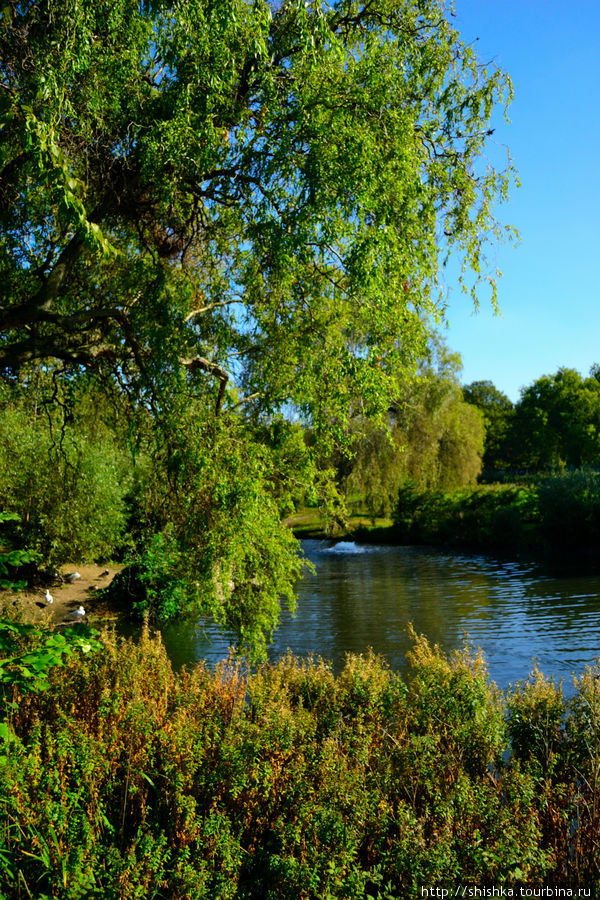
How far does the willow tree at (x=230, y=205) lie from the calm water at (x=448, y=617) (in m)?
5.05

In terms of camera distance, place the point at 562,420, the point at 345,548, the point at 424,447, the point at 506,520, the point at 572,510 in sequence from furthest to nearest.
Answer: the point at 562,420
the point at 345,548
the point at 424,447
the point at 506,520
the point at 572,510

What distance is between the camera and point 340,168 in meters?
7.50

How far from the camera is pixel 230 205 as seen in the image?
9.47 m

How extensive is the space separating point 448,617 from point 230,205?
14.8m

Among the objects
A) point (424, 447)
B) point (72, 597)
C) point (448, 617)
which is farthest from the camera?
point (424, 447)

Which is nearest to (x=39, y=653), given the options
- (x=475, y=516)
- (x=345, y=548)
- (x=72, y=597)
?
(x=72, y=597)

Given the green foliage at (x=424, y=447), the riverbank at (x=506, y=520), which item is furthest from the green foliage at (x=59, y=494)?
the green foliage at (x=424, y=447)

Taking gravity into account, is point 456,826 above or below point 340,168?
below

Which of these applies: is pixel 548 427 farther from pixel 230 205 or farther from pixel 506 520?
pixel 230 205

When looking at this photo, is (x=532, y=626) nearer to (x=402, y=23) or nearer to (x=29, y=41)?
(x=402, y=23)

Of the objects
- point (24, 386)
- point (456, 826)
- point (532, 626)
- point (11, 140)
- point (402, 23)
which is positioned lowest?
point (532, 626)

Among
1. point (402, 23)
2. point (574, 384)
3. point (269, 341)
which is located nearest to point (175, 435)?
point (269, 341)

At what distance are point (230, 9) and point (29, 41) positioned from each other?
8.20ft

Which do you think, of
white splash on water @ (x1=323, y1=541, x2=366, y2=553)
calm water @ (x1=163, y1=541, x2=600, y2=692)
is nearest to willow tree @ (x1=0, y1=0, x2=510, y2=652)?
A: calm water @ (x1=163, y1=541, x2=600, y2=692)
